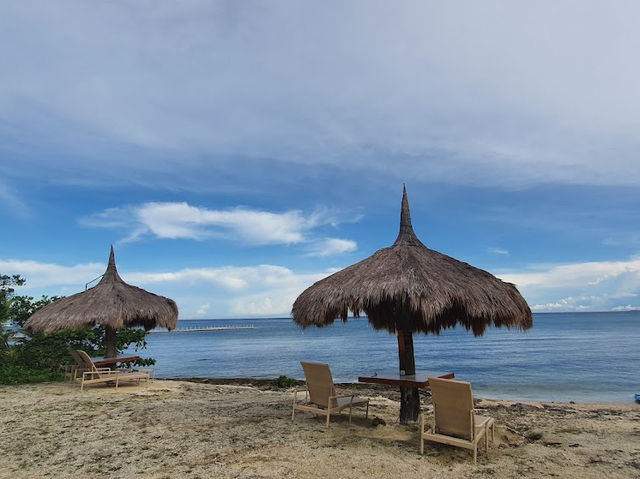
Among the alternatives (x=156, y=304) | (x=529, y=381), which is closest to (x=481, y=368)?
(x=529, y=381)

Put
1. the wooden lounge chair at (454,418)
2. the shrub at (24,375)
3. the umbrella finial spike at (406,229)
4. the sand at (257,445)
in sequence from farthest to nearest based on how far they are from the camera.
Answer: the shrub at (24,375), the umbrella finial spike at (406,229), the wooden lounge chair at (454,418), the sand at (257,445)

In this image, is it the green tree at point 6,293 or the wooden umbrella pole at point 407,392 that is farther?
the green tree at point 6,293

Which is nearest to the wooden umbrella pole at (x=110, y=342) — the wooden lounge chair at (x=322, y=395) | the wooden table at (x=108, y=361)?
the wooden table at (x=108, y=361)

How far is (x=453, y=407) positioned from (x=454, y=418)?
139mm

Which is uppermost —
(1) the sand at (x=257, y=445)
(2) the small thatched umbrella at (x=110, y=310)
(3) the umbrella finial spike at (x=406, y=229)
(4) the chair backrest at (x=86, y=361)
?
(3) the umbrella finial spike at (x=406, y=229)

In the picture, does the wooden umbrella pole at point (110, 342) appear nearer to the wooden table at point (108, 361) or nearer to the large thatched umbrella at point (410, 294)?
the wooden table at point (108, 361)

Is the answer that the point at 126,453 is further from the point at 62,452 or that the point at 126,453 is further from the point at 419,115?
the point at 419,115

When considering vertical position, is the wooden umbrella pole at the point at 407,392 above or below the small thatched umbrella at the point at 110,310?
below

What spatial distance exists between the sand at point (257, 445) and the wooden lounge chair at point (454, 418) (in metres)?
0.19

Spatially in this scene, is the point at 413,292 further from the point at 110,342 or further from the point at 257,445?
the point at 110,342

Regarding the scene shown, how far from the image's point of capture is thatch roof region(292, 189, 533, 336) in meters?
5.64

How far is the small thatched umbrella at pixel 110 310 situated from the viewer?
1038cm

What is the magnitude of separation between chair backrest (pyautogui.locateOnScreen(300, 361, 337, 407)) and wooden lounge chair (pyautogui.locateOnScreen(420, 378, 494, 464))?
1.46 metres

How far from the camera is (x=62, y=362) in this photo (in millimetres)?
12531
